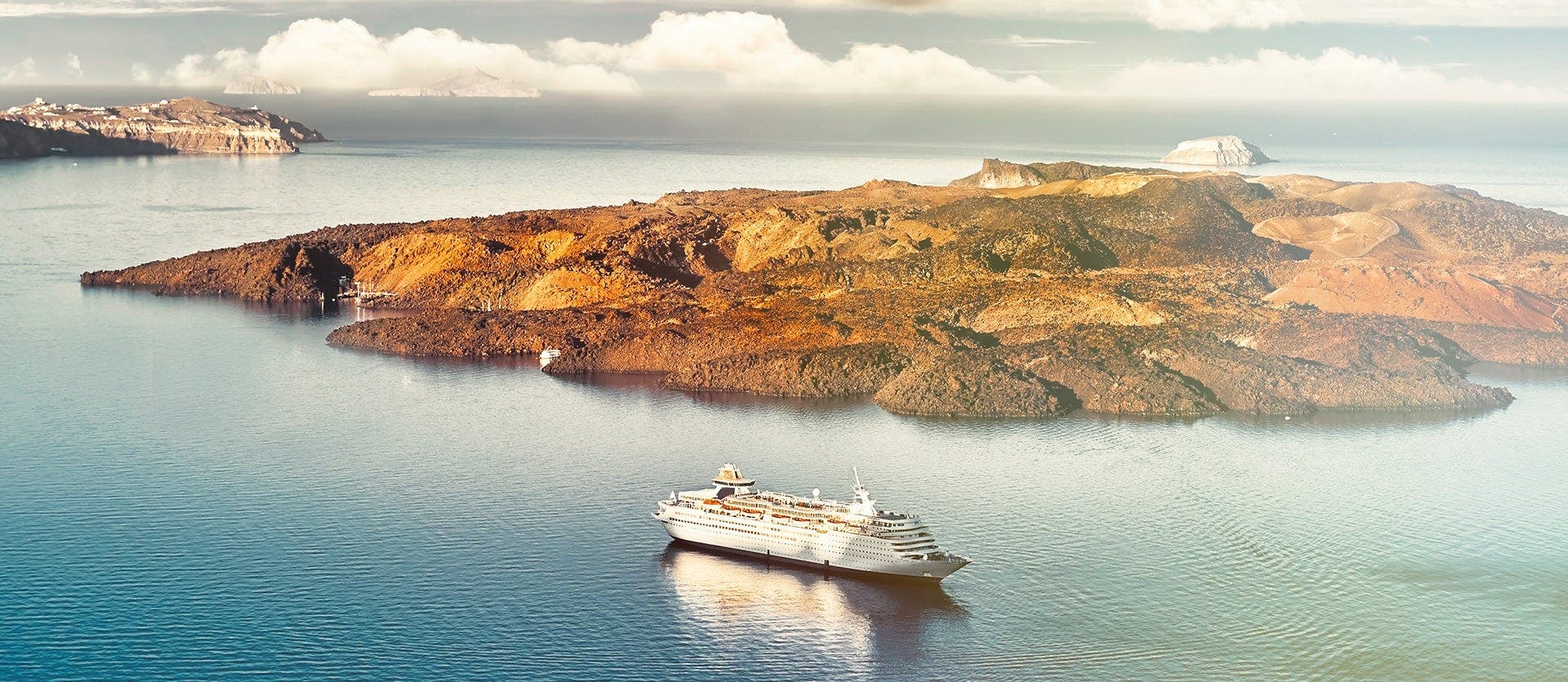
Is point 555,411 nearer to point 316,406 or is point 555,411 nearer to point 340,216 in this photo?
point 316,406

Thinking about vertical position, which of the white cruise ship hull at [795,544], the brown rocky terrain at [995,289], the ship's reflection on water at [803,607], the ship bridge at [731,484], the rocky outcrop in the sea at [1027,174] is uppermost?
the rocky outcrop in the sea at [1027,174]

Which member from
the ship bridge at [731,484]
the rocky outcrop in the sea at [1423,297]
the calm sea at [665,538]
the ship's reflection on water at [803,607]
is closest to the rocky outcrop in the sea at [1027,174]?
the rocky outcrop in the sea at [1423,297]

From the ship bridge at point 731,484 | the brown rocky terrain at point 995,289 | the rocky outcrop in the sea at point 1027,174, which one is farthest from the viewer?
the rocky outcrop in the sea at point 1027,174

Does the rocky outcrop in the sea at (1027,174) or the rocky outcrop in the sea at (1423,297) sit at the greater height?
the rocky outcrop in the sea at (1027,174)

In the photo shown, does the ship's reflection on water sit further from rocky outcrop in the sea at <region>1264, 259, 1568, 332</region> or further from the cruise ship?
rocky outcrop in the sea at <region>1264, 259, 1568, 332</region>

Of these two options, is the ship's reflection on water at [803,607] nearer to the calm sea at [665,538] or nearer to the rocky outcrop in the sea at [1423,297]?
the calm sea at [665,538]

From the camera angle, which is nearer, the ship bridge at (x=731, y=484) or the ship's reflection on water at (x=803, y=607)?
the ship's reflection on water at (x=803, y=607)

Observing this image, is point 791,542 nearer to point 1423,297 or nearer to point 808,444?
point 808,444

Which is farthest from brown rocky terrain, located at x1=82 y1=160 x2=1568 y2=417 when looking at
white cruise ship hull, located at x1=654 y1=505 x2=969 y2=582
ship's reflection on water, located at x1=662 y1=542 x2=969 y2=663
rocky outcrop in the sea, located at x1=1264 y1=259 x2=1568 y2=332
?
ship's reflection on water, located at x1=662 y1=542 x2=969 y2=663
